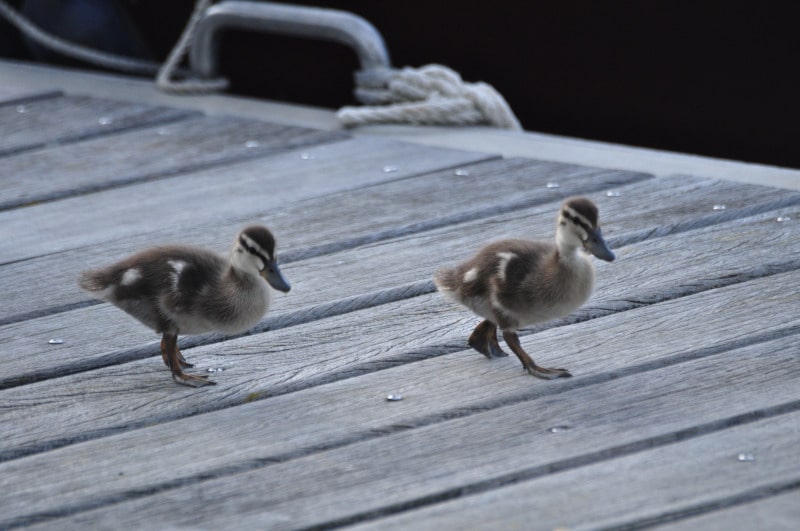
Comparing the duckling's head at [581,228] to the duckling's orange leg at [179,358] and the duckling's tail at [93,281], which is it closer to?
the duckling's orange leg at [179,358]

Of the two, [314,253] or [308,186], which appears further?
[308,186]

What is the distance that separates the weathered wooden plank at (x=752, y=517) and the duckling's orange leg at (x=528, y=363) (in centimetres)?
82

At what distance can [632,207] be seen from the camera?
4844 mm

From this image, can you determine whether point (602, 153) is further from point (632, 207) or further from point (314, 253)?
point (314, 253)

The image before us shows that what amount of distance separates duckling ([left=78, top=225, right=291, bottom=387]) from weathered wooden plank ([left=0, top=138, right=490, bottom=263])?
1.32 metres

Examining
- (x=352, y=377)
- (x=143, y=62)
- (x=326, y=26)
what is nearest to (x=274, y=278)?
(x=352, y=377)

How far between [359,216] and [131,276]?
1545mm

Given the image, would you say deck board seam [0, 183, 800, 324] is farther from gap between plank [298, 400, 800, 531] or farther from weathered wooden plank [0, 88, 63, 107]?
weathered wooden plank [0, 88, 63, 107]

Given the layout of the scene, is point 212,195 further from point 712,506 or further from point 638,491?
point 712,506

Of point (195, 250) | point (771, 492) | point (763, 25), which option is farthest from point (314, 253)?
point (763, 25)

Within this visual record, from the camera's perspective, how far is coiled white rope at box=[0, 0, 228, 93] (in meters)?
7.16

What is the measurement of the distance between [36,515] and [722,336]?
1.82 m

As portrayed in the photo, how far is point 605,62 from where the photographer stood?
27.8 feet

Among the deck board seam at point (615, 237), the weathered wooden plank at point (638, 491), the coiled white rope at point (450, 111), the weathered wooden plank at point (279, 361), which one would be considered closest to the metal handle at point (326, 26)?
the coiled white rope at point (450, 111)
